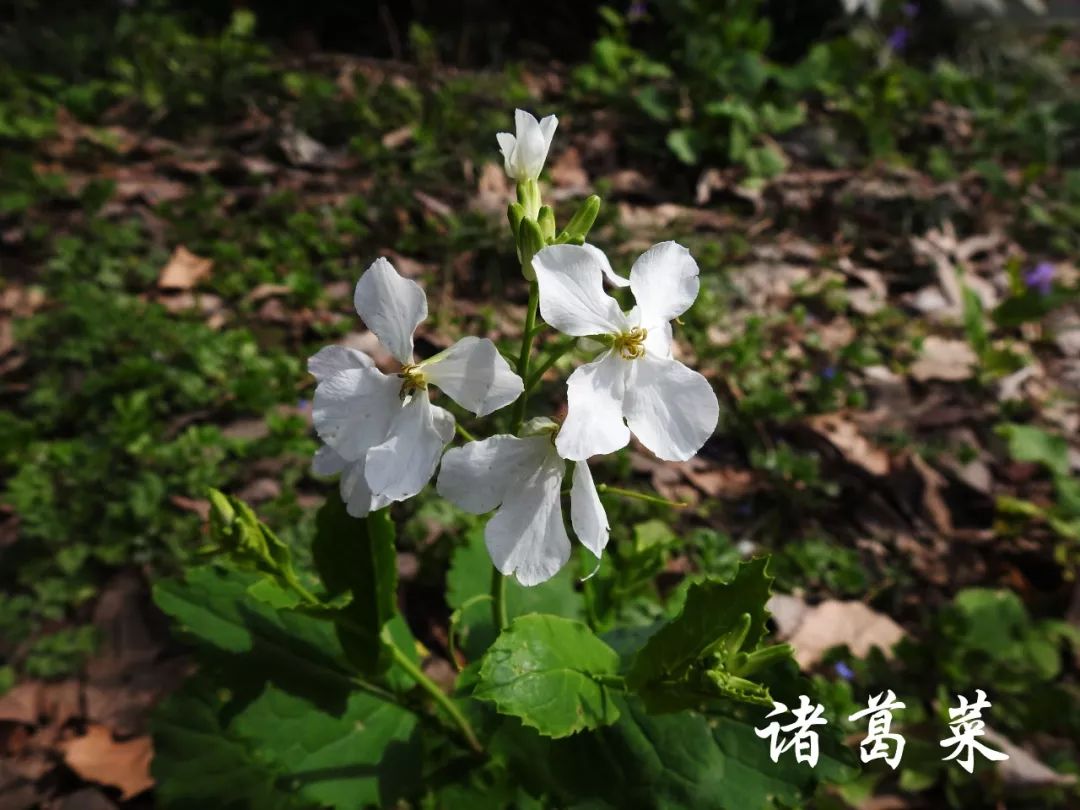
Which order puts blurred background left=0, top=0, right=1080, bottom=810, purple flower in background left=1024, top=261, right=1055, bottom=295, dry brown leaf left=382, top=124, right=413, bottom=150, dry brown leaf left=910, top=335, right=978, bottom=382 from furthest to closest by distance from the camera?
dry brown leaf left=382, top=124, right=413, bottom=150 → purple flower in background left=1024, top=261, right=1055, bottom=295 → dry brown leaf left=910, top=335, right=978, bottom=382 → blurred background left=0, top=0, right=1080, bottom=810

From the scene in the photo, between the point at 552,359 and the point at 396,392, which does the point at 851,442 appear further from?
the point at 396,392

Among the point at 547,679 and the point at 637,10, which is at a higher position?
the point at 637,10

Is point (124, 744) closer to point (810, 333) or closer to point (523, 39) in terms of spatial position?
point (810, 333)

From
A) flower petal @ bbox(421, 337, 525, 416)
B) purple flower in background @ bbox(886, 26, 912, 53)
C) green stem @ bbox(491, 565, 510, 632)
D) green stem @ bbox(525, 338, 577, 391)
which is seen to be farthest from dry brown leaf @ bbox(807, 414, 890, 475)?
purple flower in background @ bbox(886, 26, 912, 53)

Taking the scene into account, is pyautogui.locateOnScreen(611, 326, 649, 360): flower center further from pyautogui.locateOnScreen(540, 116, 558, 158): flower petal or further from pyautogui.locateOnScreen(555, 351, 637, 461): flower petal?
pyautogui.locateOnScreen(540, 116, 558, 158): flower petal

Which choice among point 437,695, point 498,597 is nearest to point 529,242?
point 498,597

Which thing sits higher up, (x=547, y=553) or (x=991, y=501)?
(x=547, y=553)

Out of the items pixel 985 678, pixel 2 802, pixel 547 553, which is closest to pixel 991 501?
pixel 985 678
